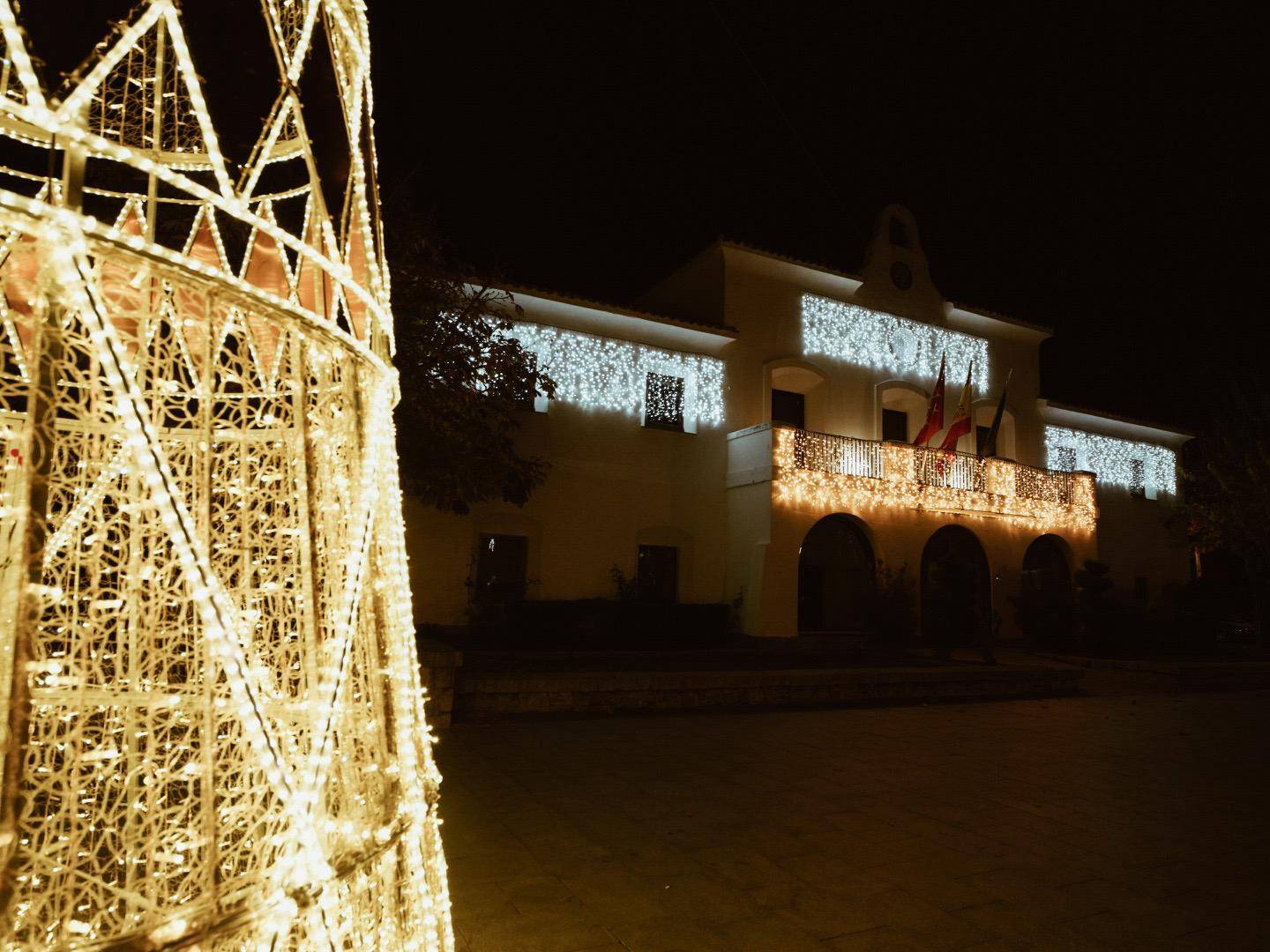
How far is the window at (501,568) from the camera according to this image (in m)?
13.8

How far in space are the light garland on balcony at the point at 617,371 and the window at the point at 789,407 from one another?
6.17ft

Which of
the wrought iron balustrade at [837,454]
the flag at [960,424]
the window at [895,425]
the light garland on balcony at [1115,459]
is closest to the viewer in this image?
the wrought iron balustrade at [837,454]

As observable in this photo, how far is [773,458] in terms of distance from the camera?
14844 millimetres

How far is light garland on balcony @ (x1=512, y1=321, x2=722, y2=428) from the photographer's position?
14.6 m

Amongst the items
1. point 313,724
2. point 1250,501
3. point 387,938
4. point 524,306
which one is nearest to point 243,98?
point 313,724

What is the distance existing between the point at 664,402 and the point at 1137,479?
632 inches

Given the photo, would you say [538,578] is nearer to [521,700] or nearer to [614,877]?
[521,700]

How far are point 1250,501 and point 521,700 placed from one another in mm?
21645

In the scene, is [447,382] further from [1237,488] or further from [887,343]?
[1237,488]

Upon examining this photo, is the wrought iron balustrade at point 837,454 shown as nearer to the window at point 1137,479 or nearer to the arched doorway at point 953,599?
the arched doorway at point 953,599

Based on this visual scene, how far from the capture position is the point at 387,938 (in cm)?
186

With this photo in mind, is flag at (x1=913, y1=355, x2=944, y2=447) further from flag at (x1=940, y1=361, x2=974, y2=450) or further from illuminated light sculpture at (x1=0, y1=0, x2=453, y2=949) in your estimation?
illuminated light sculpture at (x1=0, y1=0, x2=453, y2=949)

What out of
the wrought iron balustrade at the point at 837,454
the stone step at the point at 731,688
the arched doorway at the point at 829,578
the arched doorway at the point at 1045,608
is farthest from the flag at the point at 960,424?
the stone step at the point at 731,688

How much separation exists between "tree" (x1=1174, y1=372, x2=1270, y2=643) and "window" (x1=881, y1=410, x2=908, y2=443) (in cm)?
973
